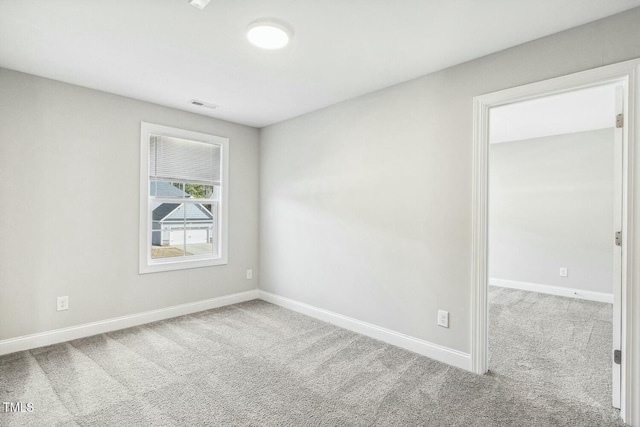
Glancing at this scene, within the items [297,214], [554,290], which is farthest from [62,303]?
[554,290]

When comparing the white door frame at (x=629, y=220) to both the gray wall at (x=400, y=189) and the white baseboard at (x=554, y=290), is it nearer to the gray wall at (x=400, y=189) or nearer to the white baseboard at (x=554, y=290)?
the gray wall at (x=400, y=189)

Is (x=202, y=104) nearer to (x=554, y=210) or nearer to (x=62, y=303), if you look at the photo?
(x=62, y=303)

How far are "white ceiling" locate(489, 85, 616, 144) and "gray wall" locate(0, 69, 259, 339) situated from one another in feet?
12.7

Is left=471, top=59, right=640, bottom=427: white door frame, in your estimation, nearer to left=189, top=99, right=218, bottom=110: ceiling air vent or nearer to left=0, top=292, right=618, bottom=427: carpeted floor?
left=0, top=292, right=618, bottom=427: carpeted floor

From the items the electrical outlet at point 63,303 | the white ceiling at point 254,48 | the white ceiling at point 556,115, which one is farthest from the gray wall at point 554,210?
the electrical outlet at point 63,303

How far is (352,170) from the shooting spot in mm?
3381

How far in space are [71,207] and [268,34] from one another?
8.25 feet

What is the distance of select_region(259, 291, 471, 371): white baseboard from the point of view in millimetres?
2545

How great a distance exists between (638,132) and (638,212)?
468 mm

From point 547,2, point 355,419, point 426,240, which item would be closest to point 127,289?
point 355,419

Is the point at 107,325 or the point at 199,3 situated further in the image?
the point at 107,325

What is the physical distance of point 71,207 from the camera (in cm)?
299

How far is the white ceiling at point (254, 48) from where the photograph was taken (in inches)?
73.2

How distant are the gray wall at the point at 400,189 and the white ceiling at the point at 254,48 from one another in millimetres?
167
